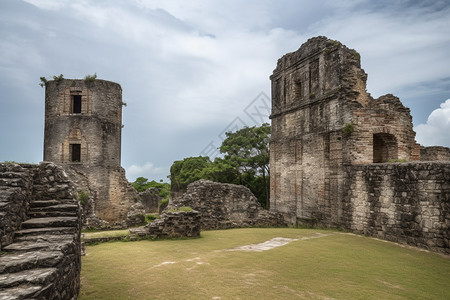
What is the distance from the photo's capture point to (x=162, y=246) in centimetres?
862

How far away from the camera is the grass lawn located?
15.7ft

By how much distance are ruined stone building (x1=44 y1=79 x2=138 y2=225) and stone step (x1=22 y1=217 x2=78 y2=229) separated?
12.8 metres

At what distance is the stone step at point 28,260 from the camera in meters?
3.51

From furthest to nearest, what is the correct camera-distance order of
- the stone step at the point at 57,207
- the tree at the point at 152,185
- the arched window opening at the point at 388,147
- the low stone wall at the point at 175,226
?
1. the tree at the point at 152,185
2. the arched window opening at the point at 388,147
3. the low stone wall at the point at 175,226
4. the stone step at the point at 57,207

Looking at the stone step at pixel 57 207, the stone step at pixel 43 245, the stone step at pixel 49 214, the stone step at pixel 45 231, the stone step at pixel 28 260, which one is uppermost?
the stone step at pixel 57 207

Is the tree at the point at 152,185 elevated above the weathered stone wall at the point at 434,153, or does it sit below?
below

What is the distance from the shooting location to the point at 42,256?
3768 millimetres

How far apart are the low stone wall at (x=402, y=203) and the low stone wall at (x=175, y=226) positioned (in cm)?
579

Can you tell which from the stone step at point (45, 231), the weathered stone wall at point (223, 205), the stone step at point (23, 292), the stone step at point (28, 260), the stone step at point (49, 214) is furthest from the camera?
the weathered stone wall at point (223, 205)

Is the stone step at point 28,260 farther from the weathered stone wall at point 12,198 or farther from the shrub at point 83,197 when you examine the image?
the shrub at point 83,197

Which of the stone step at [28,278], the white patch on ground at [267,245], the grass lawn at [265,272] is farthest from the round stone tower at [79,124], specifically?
the stone step at [28,278]

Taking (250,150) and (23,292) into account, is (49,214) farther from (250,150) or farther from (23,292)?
(250,150)

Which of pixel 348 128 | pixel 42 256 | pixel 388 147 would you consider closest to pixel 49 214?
pixel 42 256

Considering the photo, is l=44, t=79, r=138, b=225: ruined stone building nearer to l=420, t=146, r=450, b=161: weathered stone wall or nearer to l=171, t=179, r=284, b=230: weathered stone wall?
l=171, t=179, r=284, b=230: weathered stone wall
